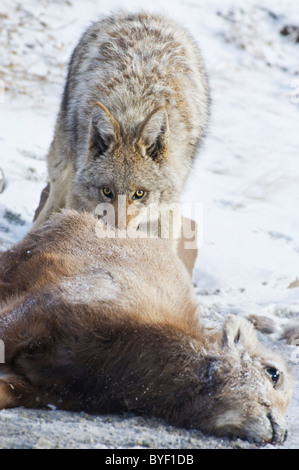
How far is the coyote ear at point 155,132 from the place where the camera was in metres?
5.96

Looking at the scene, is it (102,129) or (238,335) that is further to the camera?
(102,129)

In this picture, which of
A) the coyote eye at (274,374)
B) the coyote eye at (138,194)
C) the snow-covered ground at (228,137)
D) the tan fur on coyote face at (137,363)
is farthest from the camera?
the snow-covered ground at (228,137)

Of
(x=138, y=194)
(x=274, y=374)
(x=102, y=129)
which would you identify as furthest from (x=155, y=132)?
(x=274, y=374)

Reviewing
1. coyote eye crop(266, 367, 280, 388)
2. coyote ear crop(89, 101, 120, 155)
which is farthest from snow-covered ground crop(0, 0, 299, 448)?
coyote ear crop(89, 101, 120, 155)

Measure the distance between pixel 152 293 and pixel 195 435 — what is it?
0.82m

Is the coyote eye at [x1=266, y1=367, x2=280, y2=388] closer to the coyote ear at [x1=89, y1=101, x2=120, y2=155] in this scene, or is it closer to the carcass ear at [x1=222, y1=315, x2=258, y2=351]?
the carcass ear at [x1=222, y1=315, x2=258, y2=351]

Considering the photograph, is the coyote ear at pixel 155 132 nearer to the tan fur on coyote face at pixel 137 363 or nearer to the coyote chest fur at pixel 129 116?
the coyote chest fur at pixel 129 116

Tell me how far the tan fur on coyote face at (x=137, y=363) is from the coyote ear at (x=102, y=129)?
Result: 3.01 m

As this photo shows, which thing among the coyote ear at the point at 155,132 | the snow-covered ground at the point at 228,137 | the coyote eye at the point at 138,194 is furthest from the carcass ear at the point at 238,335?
the coyote ear at the point at 155,132

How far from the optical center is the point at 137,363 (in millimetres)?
2914

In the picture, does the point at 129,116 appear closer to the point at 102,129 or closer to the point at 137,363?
the point at 102,129

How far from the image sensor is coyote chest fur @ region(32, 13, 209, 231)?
239 inches

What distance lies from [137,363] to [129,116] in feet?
12.7
